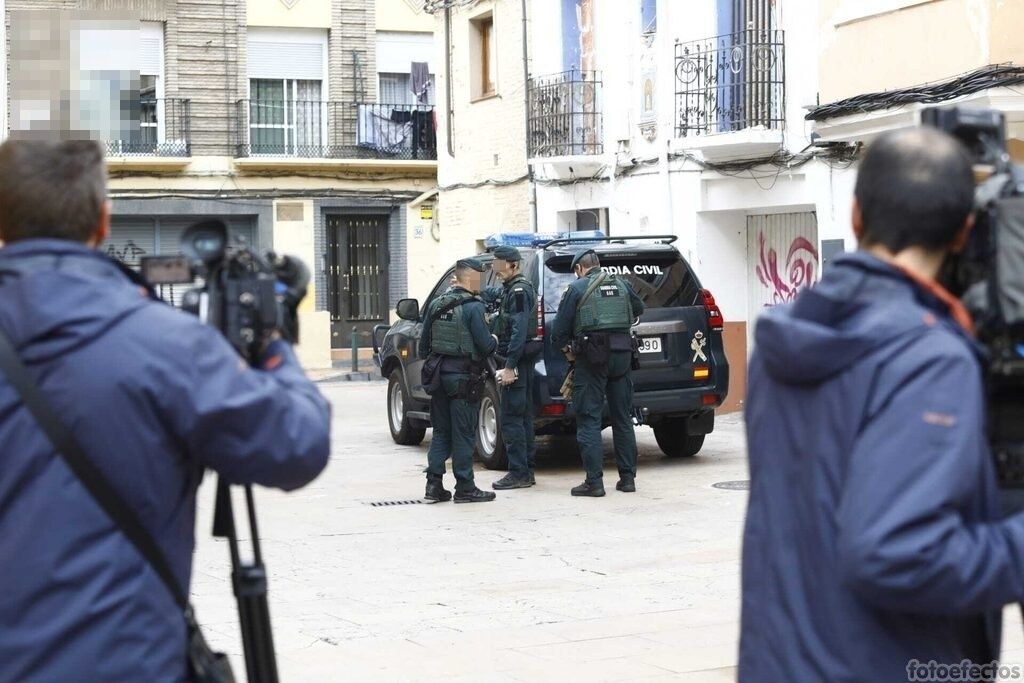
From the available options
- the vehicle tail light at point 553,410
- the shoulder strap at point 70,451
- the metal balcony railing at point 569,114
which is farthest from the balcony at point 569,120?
the shoulder strap at point 70,451

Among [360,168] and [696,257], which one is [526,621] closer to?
[696,257]

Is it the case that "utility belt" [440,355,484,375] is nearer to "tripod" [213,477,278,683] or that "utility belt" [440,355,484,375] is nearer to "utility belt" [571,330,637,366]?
"utility belt" [571,330,637,366]

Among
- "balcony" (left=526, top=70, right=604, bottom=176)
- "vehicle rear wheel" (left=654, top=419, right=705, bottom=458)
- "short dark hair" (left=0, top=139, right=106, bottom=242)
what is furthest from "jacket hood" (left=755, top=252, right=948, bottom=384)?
"balcony" (left=526, top=70, right=604, bottom=176)

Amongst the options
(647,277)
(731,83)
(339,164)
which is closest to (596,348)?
(647,277)

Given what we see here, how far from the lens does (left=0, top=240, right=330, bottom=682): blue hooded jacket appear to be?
9.40 ft

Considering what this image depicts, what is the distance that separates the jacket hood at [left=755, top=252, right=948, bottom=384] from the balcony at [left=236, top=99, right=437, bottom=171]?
30.6m

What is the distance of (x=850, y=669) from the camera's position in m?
2.82

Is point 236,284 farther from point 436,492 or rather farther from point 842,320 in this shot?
point 436,492

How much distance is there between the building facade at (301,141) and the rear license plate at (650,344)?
57.4ft

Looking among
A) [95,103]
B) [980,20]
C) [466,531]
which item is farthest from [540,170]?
[95,103]

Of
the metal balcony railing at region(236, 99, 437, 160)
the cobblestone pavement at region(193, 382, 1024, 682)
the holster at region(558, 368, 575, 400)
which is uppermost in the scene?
the metal balcony railing at region(236, 99, 437, 160)

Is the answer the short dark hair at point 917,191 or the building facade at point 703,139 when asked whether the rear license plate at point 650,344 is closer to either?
the building facade at point 703,139

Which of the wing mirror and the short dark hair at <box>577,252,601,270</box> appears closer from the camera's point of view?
the short dark hair at <box>577,252,601,270</box>

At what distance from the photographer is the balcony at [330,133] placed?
33.3m
